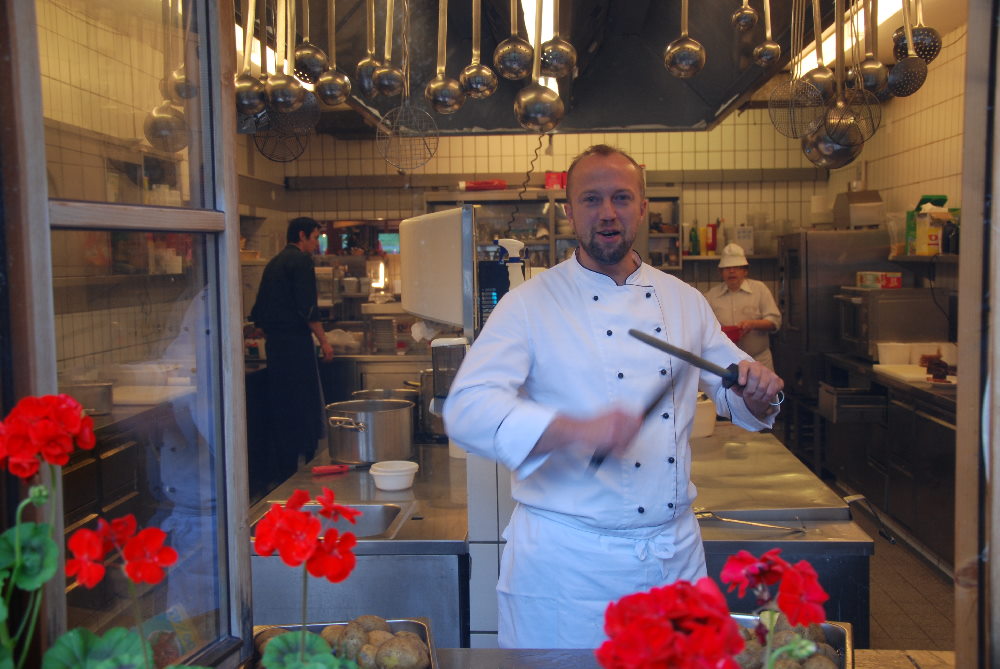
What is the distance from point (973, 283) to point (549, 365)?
1.14 metres

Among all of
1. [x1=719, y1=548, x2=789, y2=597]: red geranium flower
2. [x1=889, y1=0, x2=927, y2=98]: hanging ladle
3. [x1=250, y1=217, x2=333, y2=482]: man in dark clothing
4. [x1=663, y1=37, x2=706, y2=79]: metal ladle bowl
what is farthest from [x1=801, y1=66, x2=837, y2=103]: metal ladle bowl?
[x1=250, y1=217, x2=333, y2=482]: man in dark clothing

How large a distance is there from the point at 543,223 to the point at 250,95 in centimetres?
479

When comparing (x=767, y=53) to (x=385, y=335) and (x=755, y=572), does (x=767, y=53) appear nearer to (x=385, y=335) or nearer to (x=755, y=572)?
(x=755, y=572)

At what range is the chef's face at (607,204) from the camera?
208 cm

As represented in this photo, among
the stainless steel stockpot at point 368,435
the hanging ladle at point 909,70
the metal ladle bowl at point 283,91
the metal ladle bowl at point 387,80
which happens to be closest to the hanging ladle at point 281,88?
the metal ladle bowl at point 283,91

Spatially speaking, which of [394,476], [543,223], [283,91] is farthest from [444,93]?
[543,223]

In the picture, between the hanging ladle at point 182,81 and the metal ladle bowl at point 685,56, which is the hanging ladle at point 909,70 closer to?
the metal ladle bowl at point 685,56

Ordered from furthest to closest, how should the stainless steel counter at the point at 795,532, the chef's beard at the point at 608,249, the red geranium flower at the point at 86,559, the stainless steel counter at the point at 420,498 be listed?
the stainless steel counter at the point at 420,498 < the stainless steel counter at the point at 795,532 < the chef's beard at the point at 608,249 < the red geranium flower at the point at 86,559

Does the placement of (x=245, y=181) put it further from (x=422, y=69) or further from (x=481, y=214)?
(x=422, y=69)

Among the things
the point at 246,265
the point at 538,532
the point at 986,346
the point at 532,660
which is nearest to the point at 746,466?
the point at 538,532

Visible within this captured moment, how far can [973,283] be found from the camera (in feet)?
3.51

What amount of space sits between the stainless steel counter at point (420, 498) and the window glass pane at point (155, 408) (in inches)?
39.0

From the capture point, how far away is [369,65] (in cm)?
359

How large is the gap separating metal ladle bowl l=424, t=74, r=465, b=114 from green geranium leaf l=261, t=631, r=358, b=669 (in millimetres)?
2703
